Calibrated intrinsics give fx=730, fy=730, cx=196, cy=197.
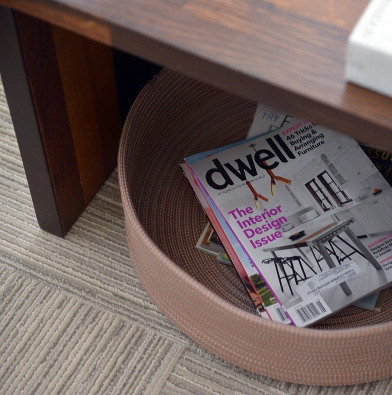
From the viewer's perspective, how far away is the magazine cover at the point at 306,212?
2.94 ft

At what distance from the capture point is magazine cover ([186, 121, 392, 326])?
0.90m

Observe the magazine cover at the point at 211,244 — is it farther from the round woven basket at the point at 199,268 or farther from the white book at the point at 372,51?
the white book at the point at 372,51

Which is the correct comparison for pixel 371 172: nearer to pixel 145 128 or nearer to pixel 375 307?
pixel 375 307

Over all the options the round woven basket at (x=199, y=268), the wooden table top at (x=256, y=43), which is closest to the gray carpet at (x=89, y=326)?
the round woven basket at (x=199, y=268)

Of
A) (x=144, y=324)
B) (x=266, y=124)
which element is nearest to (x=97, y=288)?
(x=144, y=324)

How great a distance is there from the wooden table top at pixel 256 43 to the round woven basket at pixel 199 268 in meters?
0.26

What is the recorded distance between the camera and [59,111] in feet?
2.99

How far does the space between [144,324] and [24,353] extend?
0.52 feet

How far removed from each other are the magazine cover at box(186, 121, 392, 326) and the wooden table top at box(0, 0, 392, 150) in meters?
0.32

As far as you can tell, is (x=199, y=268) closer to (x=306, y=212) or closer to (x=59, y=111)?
(x=306, y=212)

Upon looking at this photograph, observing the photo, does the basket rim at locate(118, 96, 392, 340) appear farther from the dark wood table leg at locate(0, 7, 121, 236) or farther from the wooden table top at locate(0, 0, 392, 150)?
the wooden table top at locate(0, 0, 392, 150)

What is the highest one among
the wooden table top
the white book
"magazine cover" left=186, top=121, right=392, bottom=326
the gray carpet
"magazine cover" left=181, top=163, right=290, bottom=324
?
the white book

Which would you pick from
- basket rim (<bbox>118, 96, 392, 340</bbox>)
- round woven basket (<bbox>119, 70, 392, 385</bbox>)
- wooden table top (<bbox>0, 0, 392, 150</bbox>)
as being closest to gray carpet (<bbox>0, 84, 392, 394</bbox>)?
round woven basket (<bbox>119, 70, 392, 385</bbox>)

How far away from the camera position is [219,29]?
0.65m
